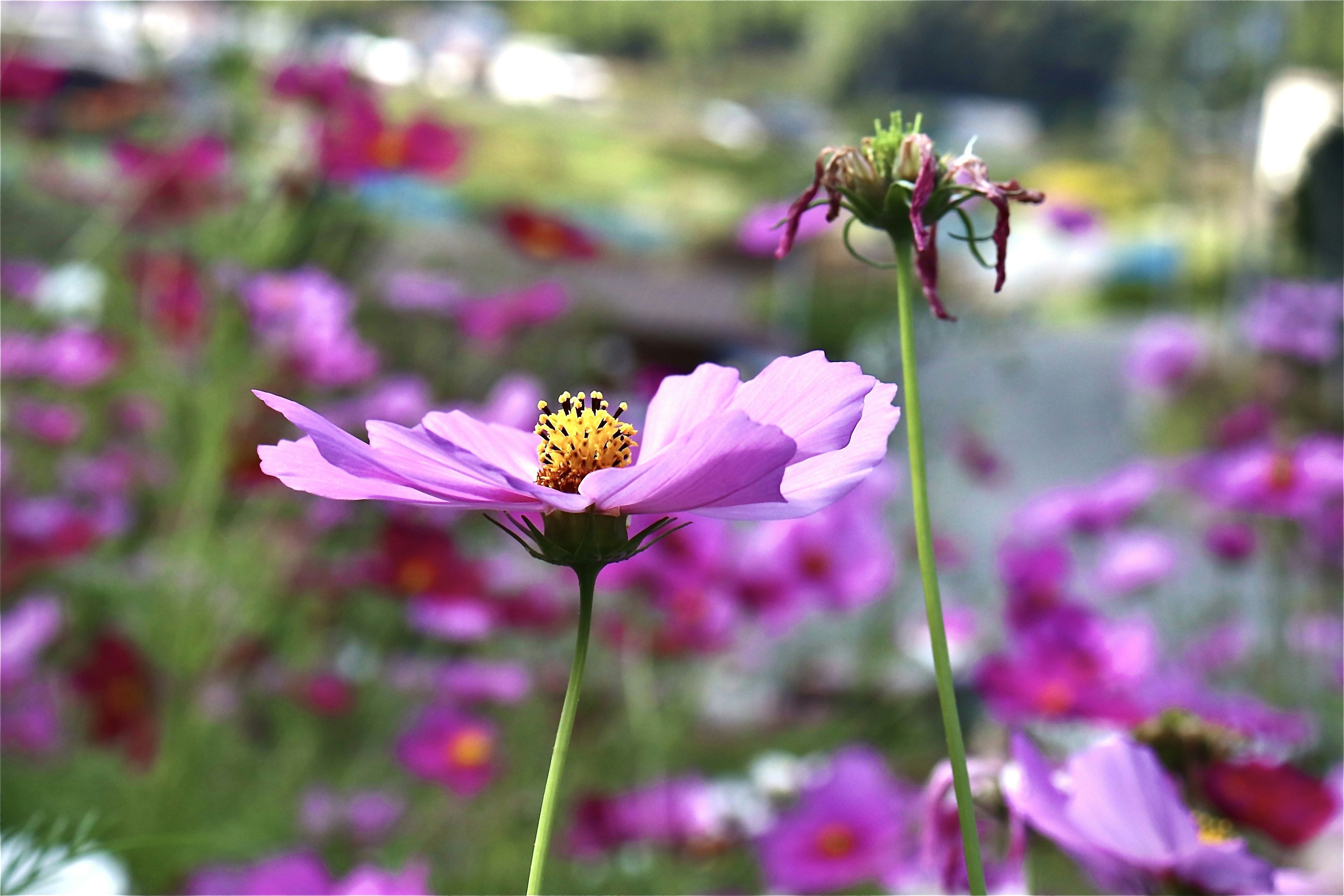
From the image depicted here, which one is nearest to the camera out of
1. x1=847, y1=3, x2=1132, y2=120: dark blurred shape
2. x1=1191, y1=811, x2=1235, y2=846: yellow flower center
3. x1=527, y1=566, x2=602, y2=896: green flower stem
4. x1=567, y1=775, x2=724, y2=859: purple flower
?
x1=527, y1=566, x2=602, y2=896: green flower stem

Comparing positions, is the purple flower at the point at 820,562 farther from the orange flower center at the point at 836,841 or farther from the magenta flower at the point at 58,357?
the magenta flower at the point at 58,357

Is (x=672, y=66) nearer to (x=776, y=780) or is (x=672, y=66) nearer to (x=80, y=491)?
(x=80, y=491)

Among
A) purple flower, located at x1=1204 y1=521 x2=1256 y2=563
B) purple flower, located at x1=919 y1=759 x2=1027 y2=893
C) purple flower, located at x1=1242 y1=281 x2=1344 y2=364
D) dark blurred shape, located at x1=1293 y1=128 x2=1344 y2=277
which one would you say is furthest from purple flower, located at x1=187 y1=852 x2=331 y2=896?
dark blurred shape, located at x1=1293 y1=128 x2=1344 y2=277

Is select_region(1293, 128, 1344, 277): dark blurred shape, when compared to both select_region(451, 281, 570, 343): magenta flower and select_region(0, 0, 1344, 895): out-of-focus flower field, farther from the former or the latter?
select_region(451, 281, 570, 343): magenta flower

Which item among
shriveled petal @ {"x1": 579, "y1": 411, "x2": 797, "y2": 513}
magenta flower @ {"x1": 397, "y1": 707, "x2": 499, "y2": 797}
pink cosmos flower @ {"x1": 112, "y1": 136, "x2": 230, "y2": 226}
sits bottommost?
magenta flower @ {"x1": 397, "y1": 707, "x2": 499, "y2": 797}

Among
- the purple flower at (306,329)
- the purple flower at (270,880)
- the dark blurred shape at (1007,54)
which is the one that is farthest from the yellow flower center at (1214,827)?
the dark blurred shape at (1007,54)

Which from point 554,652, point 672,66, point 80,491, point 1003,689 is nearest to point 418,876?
point 1003,689
